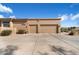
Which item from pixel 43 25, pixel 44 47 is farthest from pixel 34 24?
pixel 44 47

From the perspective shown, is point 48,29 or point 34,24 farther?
point 34,24

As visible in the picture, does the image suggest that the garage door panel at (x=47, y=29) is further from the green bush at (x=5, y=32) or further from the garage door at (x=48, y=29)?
the green bush at (x=5, y=32)

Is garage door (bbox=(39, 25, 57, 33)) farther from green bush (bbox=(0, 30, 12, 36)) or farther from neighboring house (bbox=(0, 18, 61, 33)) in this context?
green bush (bbox=(0, 30, 12, 36))

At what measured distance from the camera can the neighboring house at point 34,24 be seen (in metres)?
16.5

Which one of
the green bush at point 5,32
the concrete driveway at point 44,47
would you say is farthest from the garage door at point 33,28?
the concrete driveway at point 44,47

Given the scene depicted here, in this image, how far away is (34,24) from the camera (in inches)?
675

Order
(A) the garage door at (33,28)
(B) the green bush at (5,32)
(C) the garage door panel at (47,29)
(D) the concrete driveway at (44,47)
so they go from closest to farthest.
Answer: (D) the concrete driveway at (44,47) < (B) the green bush at (5,32) < (C) the garage door panel at (47,29) < (A) the garage door at (33,28)

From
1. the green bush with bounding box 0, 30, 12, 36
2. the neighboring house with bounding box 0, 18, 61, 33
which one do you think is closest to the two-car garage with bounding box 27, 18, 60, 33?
the neighboring house with bounding box 0, 18, 61, 33

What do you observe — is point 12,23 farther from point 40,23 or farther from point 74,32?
point 74,32

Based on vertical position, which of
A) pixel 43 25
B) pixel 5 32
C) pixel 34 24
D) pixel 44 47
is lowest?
pixel 44 47

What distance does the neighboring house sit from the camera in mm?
16497

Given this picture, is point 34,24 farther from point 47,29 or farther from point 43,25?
point 47,29

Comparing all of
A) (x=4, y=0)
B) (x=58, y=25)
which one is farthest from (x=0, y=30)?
(x=4, y=0)
